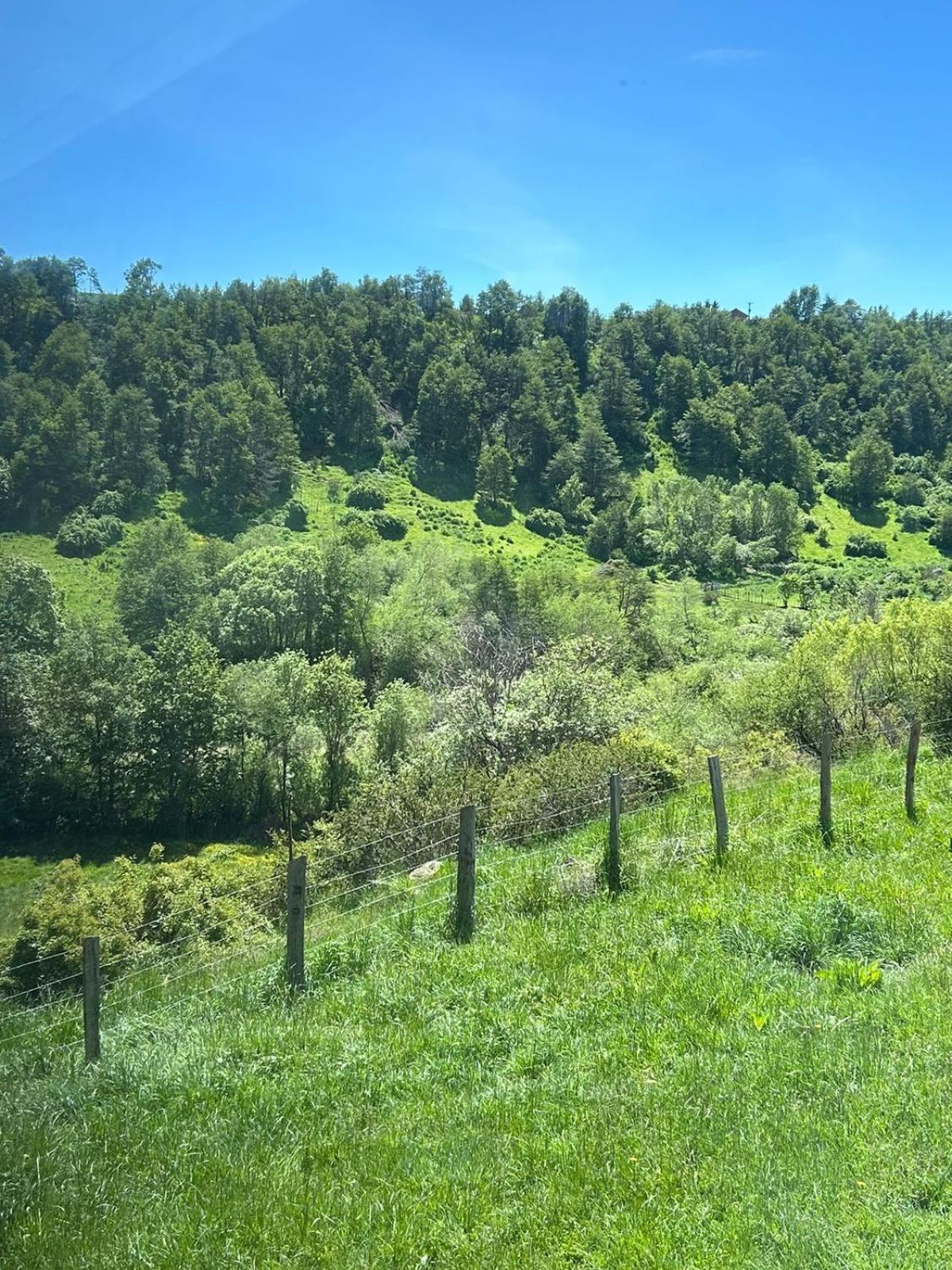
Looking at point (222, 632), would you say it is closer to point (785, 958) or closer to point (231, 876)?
point (231, 876)

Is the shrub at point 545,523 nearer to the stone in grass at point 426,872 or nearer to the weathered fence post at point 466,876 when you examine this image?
the stone in grass at point 426,872

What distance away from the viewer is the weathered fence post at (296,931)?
7.94 m

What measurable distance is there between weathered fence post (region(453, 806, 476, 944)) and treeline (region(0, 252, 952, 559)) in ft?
323

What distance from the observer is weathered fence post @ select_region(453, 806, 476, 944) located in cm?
895

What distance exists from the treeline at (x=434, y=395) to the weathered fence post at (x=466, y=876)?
98585 mm

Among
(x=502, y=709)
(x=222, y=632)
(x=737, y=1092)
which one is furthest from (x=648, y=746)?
(x=222, y=632)

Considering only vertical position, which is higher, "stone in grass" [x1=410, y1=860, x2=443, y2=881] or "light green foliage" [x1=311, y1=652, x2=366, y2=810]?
"stone in grass" [x1=410, y1=860, x2=443, y2=881]

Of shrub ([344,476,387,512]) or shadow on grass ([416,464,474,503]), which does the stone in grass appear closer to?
shrub ([344,476,387,512])

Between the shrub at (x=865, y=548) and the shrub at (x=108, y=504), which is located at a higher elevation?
the shrub at (x=108, y=504)

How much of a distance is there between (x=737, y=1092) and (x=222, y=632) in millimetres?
62971

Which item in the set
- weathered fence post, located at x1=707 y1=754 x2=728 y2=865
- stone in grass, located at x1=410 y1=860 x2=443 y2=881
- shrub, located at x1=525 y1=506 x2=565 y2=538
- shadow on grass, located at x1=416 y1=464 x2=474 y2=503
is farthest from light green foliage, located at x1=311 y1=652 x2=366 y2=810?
shadow on grass, located at x1=416 y1=464 x2=474 y2=503

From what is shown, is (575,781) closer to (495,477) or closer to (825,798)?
(825,798)

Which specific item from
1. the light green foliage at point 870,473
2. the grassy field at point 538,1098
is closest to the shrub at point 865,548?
the light green foliage at point 870,473

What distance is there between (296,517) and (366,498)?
10.6 metres
